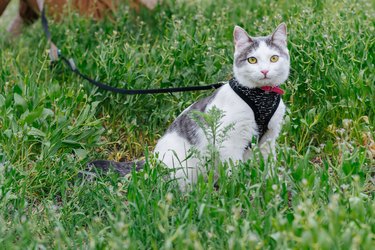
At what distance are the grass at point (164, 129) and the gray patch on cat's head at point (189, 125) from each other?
0.87 feet

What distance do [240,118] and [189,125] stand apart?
40 cm

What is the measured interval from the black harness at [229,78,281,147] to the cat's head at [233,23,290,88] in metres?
0.04

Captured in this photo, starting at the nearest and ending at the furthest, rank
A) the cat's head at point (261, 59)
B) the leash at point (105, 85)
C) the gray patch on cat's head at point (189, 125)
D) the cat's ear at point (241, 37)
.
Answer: the cat's head at point (261, 59), the cat's ear at point (241, 37), the gray patch on cat's head at point (189, 125), the leash at point (105, 85)

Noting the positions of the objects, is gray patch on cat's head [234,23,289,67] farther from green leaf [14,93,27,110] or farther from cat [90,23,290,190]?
green leaf [14,93,27,110]

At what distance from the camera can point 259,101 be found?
160 inches

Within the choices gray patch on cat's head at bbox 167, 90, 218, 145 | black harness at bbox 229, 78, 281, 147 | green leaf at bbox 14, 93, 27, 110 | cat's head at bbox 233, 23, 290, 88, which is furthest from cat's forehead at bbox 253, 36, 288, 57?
green leaf at bbox 14, 93, 27, 110

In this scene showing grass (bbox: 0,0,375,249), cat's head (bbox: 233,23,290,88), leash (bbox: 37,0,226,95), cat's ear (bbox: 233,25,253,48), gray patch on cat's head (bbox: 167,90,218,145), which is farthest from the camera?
leash (bbox: 37,0,226,95)

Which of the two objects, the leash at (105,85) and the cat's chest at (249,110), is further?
the leash at (105,85)

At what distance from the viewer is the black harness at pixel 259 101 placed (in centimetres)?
405

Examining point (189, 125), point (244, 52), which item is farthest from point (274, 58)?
point (189, 125)

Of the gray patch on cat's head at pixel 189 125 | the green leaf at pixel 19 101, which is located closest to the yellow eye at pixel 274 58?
the gray patch on cat's head at pixel 189 125

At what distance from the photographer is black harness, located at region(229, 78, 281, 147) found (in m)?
4.05

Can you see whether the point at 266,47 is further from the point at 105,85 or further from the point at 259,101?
the point at 105,85

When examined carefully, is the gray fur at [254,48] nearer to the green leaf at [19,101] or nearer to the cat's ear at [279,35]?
the cat's ear at [279,35]
